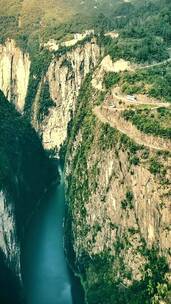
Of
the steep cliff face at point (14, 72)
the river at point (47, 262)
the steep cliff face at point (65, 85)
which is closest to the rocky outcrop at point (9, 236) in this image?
the river at point (47, 262)

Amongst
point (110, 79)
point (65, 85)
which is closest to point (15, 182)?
point (110, 79)

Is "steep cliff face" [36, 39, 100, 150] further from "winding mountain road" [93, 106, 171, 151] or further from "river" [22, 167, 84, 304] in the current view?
"winding mountain road" [93, 106, 171, 151]

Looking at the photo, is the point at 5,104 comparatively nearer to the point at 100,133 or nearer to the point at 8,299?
the point at 100,133

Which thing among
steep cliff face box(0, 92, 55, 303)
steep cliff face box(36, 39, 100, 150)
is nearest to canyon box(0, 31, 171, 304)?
steep cliff face box(0, 92, 55, 303)

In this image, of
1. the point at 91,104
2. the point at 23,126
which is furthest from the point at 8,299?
the point at 23,126

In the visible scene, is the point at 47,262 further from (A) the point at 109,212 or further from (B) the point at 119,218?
(B) the point at 119,218
